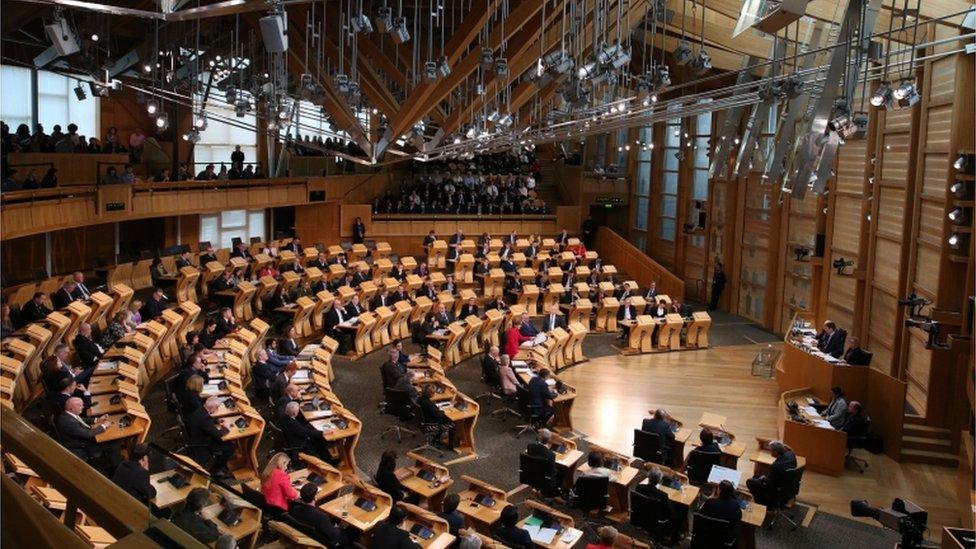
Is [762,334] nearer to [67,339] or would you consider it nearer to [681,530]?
[681,530]

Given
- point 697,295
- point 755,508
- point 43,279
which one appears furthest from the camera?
point 697,295

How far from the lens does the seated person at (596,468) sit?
1049 centimetres

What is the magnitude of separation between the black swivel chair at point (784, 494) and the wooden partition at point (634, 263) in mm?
13560

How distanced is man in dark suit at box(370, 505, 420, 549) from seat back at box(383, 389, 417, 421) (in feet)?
14.8

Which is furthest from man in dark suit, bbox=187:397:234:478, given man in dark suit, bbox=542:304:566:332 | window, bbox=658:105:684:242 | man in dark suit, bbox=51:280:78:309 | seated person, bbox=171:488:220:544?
window, bbox=658:105:684:242

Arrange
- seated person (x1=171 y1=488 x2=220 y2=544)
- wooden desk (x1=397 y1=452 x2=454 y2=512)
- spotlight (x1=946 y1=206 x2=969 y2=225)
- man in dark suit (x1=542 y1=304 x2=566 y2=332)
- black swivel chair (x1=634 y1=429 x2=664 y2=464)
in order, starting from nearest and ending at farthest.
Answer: seated person (x1=171 y1=488 x2=220 y2=544) < wooden desk (x1=397 y1=452 x2=454 y2=512) < black swivel chair (x1=634 y1=429 x2=664 y2=464) < spotlight (x1=946 y1=206 x2=969 y2=225) < man in dark suit (x1=542 y1=304 x2=566 y2=332)

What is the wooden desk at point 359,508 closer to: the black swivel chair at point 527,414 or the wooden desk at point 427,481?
the wooden desk at point 427,481

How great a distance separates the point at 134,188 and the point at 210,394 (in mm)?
8659

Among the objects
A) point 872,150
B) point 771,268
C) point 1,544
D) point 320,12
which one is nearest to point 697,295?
point 771,268

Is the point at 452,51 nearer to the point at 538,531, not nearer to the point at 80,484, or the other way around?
the point at 538,531

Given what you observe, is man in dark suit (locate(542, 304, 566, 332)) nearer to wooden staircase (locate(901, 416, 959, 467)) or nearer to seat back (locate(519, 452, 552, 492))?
wooden staircase (locate(901, 416, 959, 467))

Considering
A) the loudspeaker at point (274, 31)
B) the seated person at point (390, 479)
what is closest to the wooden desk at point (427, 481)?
the seated person at point (390, 479)

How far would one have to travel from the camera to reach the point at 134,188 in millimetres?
18484

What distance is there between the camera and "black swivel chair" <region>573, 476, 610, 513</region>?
10.4 meters
